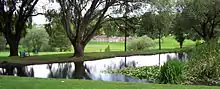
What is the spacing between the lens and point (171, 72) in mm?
13828

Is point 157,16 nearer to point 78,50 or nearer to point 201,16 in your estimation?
point 78,50

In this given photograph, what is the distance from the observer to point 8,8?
3419cm

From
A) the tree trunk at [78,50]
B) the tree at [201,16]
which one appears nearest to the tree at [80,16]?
the tree trunk at [78,50]

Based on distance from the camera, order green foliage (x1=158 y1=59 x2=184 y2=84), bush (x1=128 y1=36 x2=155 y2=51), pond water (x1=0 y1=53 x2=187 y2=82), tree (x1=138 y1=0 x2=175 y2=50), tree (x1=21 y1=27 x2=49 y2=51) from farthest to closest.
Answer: tree (x1=21 y1=27 x2=49 y2=51)
bush (x1=128 y1=36 x2=155 y2=51)
tree (x1=138 y1=0 x2=175 y2=50)
pond water (x1=0 y1=53 x2=187 y2=82)
green foliage (x1=158 y1=59 x2=184 y2=84)

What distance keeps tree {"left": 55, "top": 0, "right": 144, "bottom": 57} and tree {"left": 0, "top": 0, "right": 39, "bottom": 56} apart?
4.65 metres

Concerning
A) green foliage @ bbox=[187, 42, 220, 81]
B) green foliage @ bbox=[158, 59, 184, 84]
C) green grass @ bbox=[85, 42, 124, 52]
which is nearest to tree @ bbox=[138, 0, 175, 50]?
green foliage @ bbox=[187, 42, 220, 81]

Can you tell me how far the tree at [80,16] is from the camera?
31.6 meters

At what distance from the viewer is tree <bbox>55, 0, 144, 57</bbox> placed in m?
31.6

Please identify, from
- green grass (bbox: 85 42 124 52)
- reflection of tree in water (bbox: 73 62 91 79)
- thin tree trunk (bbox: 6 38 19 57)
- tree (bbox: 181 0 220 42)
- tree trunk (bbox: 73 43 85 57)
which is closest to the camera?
reflection of tree in water (bbox: 73 62 91 79)

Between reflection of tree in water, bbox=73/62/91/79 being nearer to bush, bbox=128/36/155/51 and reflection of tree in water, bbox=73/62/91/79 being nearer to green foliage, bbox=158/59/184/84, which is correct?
green foliage, bbox=158/59/184/84

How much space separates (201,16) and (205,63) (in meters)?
30.5

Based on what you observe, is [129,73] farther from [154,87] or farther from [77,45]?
[77,45]

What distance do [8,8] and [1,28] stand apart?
2.14 m

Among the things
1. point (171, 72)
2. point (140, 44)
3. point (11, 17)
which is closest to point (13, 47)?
point (11, 17)
